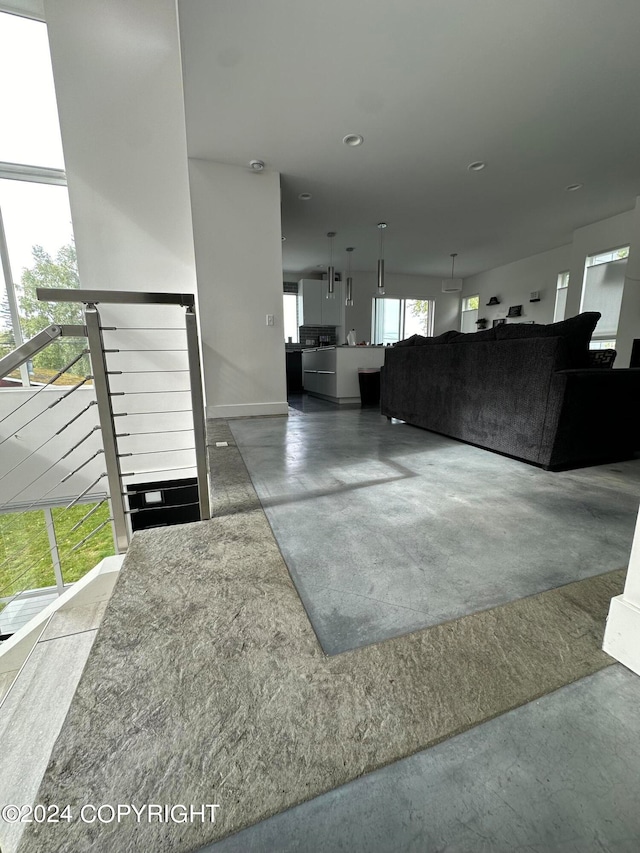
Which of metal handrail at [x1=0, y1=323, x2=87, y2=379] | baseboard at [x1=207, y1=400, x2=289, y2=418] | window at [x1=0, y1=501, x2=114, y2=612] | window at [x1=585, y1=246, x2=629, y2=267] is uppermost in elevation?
window at [x1=585, y1=246, x2=629, y2=267]

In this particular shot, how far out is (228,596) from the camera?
964mm

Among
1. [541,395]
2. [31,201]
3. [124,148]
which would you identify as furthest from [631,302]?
[31,201]

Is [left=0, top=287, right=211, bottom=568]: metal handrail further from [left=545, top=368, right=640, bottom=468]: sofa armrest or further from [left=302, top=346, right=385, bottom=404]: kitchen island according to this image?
[left=302, top=346, right=385, bottom=404]: kitchen island

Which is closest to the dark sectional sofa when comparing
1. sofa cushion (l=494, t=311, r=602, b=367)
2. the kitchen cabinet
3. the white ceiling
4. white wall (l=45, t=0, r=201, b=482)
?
sofa cushion (l=494, t=311, r=602, b=367)

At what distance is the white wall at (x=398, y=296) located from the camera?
772 centimetres

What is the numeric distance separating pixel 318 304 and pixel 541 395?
6045mm

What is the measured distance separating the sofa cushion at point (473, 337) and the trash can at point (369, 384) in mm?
2303

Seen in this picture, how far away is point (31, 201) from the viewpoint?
12.9 feet

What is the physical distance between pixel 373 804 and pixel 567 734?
0.37 metres

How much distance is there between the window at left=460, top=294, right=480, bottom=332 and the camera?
816cm

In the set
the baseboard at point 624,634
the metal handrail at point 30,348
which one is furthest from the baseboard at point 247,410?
the baseboard at point 624,634

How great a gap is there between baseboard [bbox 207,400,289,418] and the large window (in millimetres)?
2191

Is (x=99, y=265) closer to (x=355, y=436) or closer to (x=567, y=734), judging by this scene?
(x=355, y=436)

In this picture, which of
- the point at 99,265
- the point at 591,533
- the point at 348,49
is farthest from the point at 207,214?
the point at 591,533
